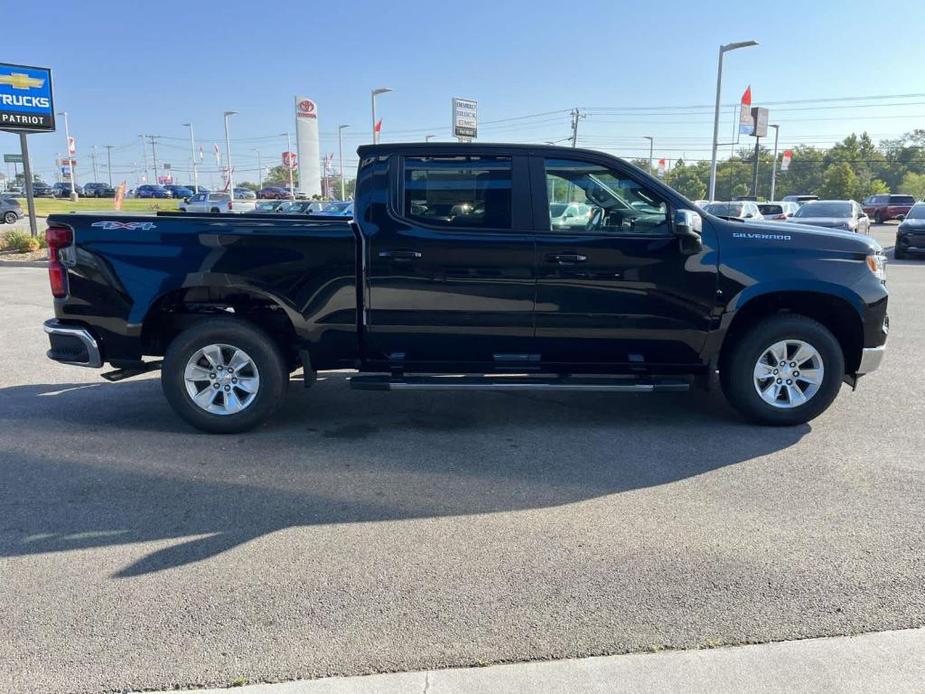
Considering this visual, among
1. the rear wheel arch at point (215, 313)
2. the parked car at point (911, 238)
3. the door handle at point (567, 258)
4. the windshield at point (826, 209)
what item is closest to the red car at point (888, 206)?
the parked car at point (911, 238)

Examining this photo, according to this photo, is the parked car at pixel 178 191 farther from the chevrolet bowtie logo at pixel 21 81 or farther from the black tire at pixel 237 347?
the black tire at pixel 237 347

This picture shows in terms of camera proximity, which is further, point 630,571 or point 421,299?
point 421,299

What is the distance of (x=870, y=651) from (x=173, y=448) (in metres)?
4.37

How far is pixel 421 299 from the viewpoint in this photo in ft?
17.4

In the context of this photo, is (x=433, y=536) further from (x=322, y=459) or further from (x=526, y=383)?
(x=526, y=383)

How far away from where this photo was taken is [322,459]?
4.94 meters

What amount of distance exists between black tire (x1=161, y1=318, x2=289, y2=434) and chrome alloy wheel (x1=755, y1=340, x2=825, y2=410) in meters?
3.66

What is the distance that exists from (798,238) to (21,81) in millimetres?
22100

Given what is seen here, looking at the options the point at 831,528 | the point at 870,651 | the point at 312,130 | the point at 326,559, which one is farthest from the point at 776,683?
the point at 312,130

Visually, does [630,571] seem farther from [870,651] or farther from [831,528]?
[831,528]

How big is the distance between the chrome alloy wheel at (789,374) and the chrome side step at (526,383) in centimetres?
61

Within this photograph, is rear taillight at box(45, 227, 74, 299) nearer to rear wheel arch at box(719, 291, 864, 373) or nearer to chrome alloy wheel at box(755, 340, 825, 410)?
rear wheel arch at box(719, 291, 864, 373)

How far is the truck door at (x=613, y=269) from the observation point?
5266 millimetres

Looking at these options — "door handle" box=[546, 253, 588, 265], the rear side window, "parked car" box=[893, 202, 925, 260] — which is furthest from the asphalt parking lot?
"parked car" box=[893, 202, 925, 260]
